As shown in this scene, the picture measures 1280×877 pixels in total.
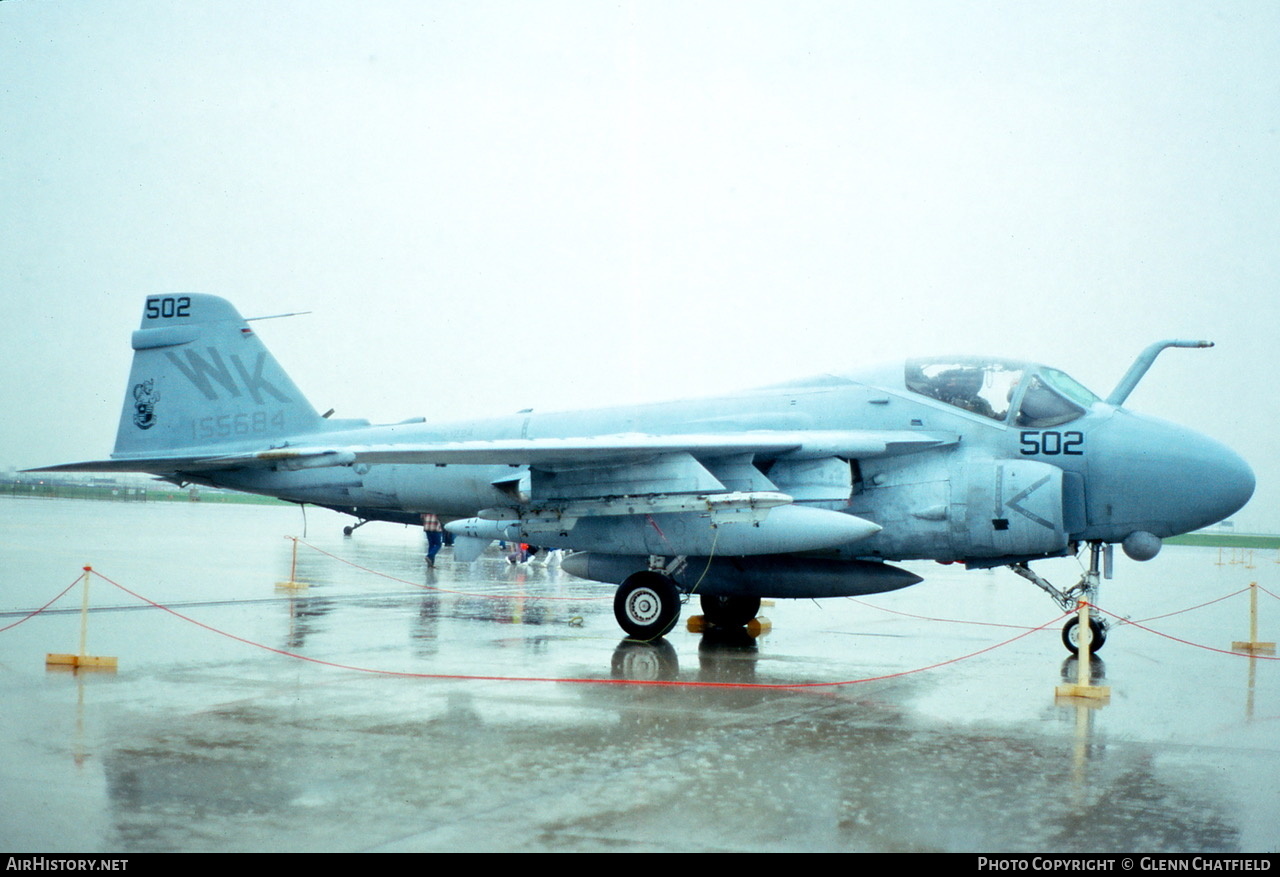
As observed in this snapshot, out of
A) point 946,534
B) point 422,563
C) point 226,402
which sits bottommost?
point 422,563

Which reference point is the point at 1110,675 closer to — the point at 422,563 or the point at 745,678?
the point at 745,678

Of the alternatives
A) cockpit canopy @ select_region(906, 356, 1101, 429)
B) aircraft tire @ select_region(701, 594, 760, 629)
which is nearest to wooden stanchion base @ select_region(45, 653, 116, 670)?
aircraft tire @ select_region(701, 594, 760, 629)

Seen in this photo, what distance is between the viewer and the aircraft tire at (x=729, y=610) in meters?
12.2

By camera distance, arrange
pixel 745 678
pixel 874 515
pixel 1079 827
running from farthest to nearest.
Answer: pixel 874 515 → pixel 745 678 → pixel 1079 827

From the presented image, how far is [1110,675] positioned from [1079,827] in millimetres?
5264

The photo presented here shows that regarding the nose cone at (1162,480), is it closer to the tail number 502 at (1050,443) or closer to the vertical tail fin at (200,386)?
the tail number 502 at (1050,443)

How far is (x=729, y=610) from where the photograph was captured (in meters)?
12.3

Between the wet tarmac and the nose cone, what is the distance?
137cm

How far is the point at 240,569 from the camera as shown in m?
19.7

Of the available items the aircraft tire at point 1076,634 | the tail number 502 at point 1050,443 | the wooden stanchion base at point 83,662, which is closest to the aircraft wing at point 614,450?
the tail number 502 at point 1050,443

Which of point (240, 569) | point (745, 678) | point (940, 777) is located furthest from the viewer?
point (240, 569)

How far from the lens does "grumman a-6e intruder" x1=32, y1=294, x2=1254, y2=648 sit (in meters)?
10.1

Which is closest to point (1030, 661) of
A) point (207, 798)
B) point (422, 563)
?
point (207, 798)

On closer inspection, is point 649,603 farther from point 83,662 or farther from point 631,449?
point 83,662
